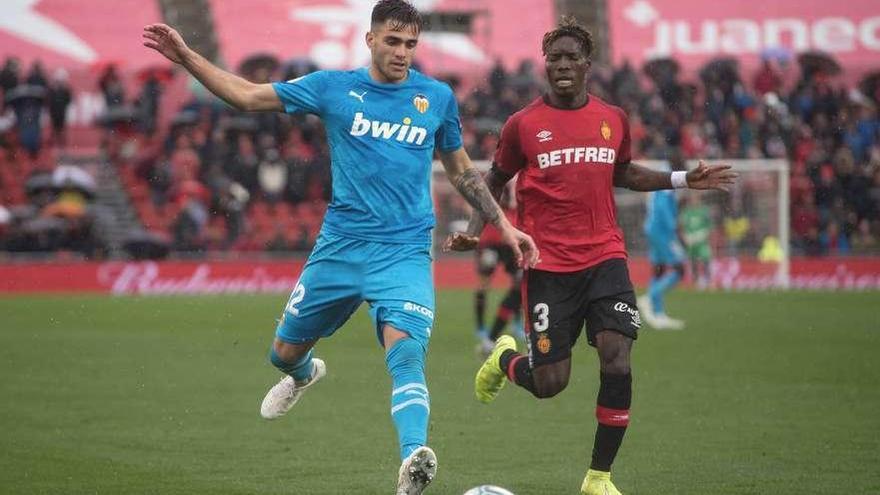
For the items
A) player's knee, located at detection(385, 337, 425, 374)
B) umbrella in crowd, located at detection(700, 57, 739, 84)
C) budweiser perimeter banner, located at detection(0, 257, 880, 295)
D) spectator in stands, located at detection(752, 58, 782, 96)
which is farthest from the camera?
spectator in stands, located at detection(752, 58, 782, 96)

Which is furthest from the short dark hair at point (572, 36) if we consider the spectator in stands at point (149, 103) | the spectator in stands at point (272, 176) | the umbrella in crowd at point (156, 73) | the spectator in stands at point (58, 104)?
the umbrella in crowd at point (156, 73)

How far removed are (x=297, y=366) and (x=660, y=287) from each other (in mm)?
13759

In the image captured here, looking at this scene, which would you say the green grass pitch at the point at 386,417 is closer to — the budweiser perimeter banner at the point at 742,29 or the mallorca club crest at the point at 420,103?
the mallorca club crest at the point at 420,103

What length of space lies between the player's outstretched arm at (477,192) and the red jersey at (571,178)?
0.52 m

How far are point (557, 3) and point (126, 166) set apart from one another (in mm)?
12009

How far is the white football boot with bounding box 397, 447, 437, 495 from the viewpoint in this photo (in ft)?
23.9

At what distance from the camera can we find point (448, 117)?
27.7 ft

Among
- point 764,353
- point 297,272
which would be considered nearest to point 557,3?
point 297,272

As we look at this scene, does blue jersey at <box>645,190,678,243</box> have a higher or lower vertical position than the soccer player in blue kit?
lower

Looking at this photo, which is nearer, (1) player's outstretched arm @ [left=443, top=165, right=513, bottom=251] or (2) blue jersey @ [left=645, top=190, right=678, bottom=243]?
(1) player's outstretched arm @ [left=443, top=165, right=513, bottom=251]

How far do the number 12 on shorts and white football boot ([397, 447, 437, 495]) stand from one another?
6.33 ft

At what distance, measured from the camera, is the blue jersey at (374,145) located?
819 centimetres

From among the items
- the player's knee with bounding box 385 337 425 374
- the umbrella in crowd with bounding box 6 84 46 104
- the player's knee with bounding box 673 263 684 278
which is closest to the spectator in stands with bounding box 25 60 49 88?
the umbrella in crowd with bounding box 6 84 46 104

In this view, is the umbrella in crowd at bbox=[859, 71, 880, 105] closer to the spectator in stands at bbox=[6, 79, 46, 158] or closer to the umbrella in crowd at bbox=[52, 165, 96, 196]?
the umbrella in crowd at bbox=[52, 165, 96, 196]
